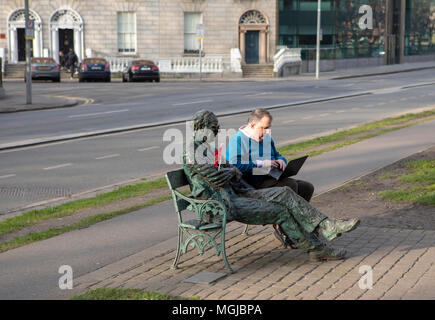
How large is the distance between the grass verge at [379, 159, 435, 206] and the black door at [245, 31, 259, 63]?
41.6m

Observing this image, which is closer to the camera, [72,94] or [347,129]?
[347,129]

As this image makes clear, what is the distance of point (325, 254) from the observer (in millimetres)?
7043

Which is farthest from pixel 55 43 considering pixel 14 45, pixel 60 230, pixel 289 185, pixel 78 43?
pixel 289 185

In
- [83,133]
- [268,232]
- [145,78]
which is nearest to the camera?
[268,232]

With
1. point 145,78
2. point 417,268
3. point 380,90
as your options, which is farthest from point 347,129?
point 145,78

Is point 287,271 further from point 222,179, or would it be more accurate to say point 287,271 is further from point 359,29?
point 359,29

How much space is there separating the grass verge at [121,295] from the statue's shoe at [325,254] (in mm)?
1622

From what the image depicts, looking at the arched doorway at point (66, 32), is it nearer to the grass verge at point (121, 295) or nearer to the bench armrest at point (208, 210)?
the bench armrest at point (208, 210)

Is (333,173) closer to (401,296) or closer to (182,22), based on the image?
(401,296)

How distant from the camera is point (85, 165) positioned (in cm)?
1368

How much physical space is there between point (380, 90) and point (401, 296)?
30.0m

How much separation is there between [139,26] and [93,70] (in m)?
10.2

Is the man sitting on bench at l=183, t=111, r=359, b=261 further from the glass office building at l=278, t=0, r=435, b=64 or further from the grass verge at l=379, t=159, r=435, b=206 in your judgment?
the glass office building at l=278, t=0, r=435, b=64

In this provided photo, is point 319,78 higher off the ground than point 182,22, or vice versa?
point 182,22
